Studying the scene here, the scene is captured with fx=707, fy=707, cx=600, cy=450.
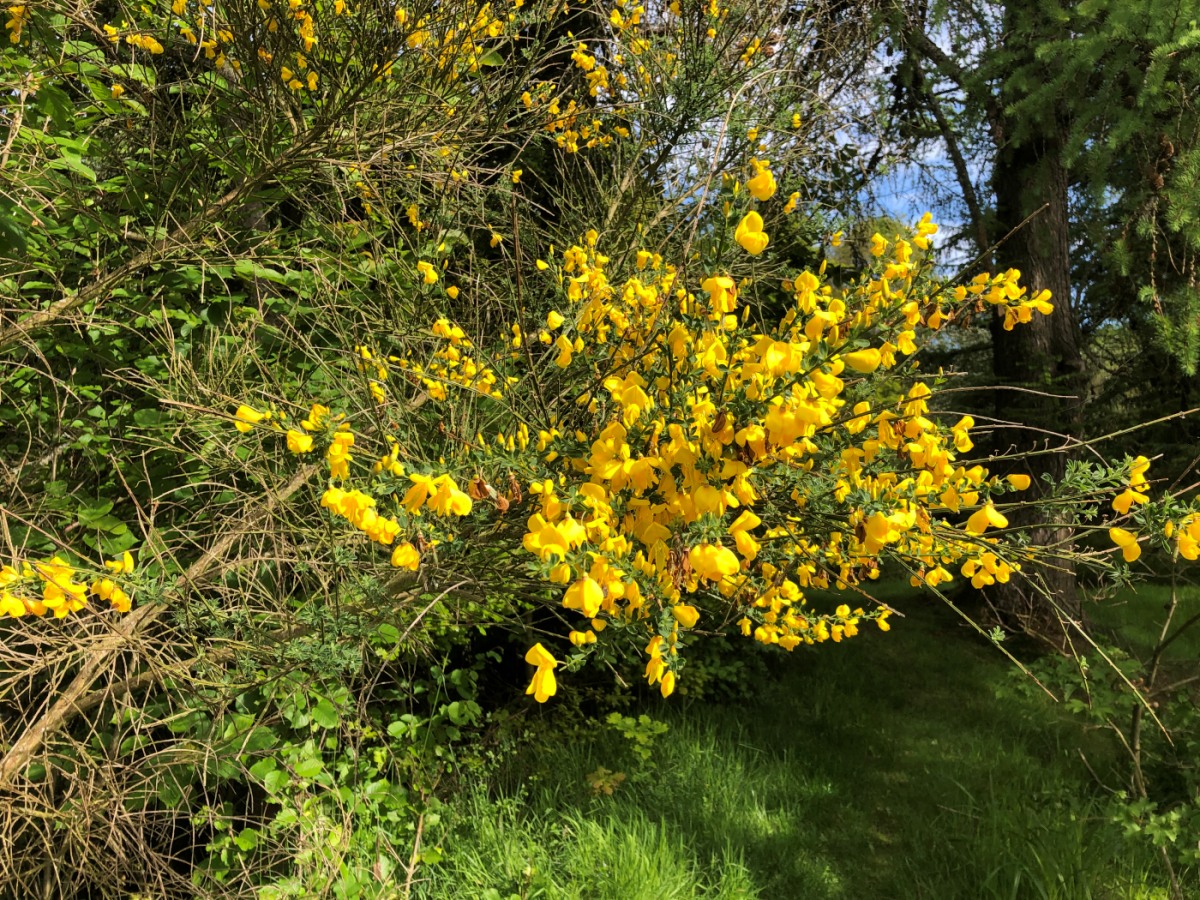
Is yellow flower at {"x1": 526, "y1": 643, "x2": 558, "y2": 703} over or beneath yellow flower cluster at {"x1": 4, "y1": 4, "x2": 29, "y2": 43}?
beneath

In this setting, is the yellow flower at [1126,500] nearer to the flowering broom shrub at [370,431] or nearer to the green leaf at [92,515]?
the flowering broom shrub at [370,431]

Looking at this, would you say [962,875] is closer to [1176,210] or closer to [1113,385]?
[1176,210]

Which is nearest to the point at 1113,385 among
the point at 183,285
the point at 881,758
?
the point at 881,758

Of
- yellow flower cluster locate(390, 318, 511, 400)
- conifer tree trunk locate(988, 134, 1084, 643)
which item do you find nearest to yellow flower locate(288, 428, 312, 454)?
yellow flower cluster locate(390, 318, 511, 400)

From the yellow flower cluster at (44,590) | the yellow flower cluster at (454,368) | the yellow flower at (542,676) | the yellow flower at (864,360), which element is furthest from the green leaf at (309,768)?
the yellow flower at (864,360)

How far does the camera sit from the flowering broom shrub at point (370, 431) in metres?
1.22

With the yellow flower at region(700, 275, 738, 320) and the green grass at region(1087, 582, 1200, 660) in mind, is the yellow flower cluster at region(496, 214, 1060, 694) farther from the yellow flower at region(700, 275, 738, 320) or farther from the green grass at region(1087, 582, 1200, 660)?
Result: the green grass at region(1087, 582, 1200, 660)

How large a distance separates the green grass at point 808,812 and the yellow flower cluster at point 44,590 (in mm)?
1700

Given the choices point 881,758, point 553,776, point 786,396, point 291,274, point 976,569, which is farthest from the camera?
point 881,758

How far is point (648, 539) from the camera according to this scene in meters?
1.21

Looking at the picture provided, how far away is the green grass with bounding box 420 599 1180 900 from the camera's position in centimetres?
254

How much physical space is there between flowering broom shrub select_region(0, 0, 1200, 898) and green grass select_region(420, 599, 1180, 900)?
43cm

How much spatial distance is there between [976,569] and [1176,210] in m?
2.50

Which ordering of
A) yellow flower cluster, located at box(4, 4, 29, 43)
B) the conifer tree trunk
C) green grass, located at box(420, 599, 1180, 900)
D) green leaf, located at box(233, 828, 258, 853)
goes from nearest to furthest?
1. yellow flower cluster, located at box(4, 4, 29, 43)
2. green leaf, located at box(233, 828, 258, 853)
3. green grass, located at box(420, 599, 1180, 900)
4. the conifer tree trunk
